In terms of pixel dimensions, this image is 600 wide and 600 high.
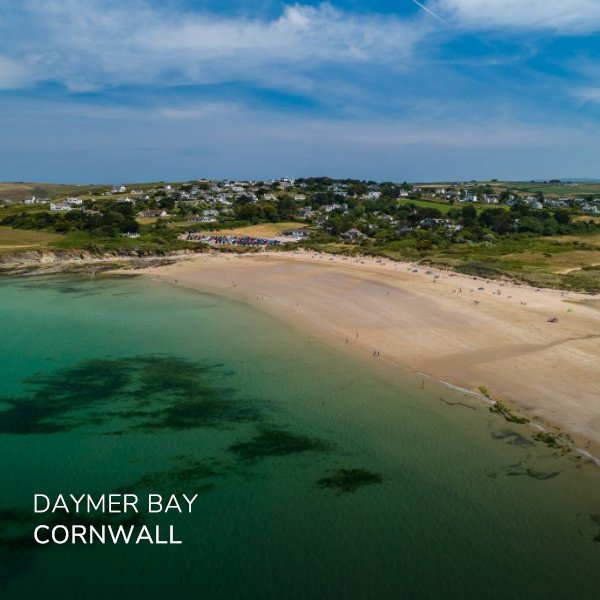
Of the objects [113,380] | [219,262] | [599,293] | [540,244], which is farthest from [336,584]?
[540,244]

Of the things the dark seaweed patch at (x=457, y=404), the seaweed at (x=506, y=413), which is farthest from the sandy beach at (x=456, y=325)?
the dark seaweed patch at (x=457, y=404)

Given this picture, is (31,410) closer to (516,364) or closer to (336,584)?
(336,584)

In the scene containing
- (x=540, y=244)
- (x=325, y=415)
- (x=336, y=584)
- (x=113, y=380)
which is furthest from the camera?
(x=540, y=244)

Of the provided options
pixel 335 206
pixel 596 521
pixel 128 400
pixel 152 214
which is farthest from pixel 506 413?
pixel 335 206

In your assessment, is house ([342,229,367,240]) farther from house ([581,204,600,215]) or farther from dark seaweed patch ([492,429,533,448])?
dark seaweed patch ([492,429,533,448])

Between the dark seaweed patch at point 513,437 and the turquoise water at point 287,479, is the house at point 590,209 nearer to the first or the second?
the turquoise water at point 287,479

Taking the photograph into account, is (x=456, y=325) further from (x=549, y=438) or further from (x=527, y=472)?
(x=527, y=472)
